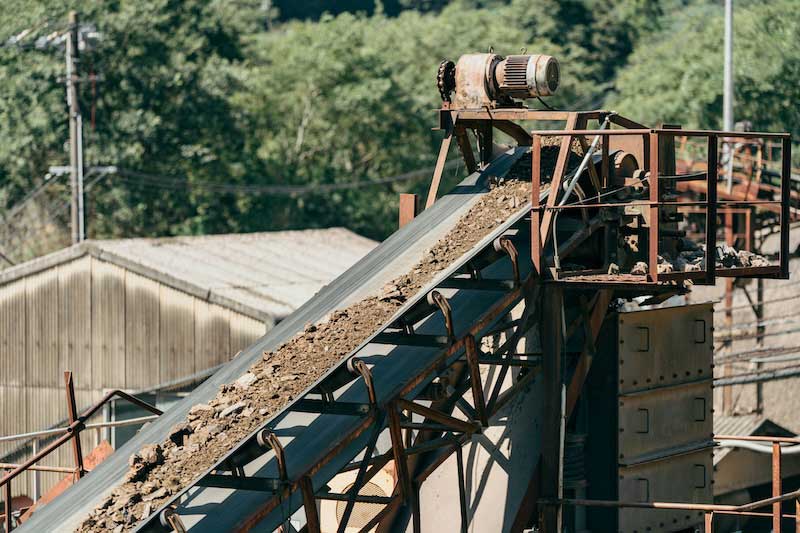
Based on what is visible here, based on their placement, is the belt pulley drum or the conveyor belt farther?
the belt pulley drum

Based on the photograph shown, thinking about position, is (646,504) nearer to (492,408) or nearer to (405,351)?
(492,408)

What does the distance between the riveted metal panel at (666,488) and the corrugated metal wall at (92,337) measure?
10563 millimetres

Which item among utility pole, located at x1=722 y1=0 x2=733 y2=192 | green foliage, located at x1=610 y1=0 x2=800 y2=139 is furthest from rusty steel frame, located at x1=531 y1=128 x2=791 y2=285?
green foliage, located at x1=610 y1=0 x2=800 y2=139

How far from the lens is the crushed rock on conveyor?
823 centimetres

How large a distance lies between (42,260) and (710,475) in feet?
48.4

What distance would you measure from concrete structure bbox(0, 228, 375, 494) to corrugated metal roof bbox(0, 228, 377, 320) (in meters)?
0.02

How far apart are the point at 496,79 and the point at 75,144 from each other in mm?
19700

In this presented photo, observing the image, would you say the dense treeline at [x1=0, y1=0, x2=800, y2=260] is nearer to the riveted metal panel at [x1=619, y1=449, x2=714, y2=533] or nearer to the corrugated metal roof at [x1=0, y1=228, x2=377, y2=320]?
the corrugated metal roof at [x1=0, y1=228, x2=377, y2=320]

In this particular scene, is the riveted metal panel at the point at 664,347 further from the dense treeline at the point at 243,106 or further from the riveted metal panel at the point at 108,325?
the dense treeline at the point at 243,106

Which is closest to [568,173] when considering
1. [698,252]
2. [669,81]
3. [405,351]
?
[698,252]

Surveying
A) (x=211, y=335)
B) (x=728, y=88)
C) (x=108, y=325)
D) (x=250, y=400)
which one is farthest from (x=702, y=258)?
(x=728, y=88)

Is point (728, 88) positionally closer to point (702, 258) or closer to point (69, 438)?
point (702, 258)

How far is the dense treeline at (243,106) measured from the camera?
37719mm

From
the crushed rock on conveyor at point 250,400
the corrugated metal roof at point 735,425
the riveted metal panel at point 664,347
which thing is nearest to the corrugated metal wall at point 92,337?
the corrugated metal roof at point 735,425
